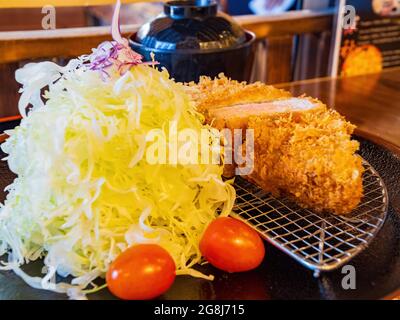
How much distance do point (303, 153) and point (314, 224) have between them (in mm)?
263

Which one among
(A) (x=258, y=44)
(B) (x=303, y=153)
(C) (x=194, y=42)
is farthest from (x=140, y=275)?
(A) (x=258, y=44)

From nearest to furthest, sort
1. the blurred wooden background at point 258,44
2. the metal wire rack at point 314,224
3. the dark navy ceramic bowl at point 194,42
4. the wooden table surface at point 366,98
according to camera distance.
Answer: the metal wire rack at point 314,224 < the dark navy ceramic bowl at point 194,42 < the wooden table surface at point 366,98 < the blurred wooden background at point 258,44

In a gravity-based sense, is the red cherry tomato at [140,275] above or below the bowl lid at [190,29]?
below

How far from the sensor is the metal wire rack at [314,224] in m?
1.46

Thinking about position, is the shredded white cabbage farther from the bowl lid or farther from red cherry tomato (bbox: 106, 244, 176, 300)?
A: the bowl lid

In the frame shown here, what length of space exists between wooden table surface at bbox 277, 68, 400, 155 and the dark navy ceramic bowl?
819 mm

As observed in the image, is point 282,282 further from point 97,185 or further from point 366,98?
point 366,98

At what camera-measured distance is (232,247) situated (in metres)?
1.47

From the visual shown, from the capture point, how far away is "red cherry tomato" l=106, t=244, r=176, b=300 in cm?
134

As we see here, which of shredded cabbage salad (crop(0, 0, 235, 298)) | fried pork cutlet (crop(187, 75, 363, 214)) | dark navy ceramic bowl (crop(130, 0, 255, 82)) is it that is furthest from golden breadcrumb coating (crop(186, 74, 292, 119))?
shredded cabbage salad (crop(0, 0, 235, 298))

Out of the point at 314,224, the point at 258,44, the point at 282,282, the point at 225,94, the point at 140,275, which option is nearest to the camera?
the point at 140,275

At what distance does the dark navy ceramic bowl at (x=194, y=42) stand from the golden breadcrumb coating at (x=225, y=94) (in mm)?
250

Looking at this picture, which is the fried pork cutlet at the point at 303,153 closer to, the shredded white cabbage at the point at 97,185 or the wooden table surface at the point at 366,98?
the shredded white cabbage at the point at 97,185

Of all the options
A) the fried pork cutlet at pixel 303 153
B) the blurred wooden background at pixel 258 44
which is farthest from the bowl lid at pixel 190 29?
the blurred wooden background at pixel 258 44
